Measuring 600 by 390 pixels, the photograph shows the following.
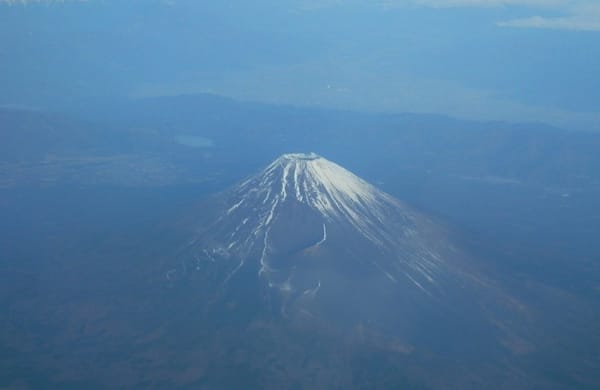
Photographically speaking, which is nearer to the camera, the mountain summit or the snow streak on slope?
the mountain summit

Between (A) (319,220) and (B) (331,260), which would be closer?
(B) (331,260)

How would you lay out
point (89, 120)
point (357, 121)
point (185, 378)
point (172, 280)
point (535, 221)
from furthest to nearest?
1. point (357, 121)
2. point (89, 120)
3. point (535, 221)
4. point (172, 280)
5. point (185, 378)

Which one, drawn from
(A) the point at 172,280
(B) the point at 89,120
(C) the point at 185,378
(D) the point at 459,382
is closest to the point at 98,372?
(C) the point at 185,378

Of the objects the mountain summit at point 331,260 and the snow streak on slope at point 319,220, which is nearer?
the mountain summit at point 331,260

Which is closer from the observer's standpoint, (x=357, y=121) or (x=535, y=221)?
(x=535, y=221)

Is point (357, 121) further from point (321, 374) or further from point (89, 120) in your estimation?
point (321, 374)

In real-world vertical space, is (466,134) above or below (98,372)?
above

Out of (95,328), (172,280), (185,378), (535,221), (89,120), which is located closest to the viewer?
(185,378)

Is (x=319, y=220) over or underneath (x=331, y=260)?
over
